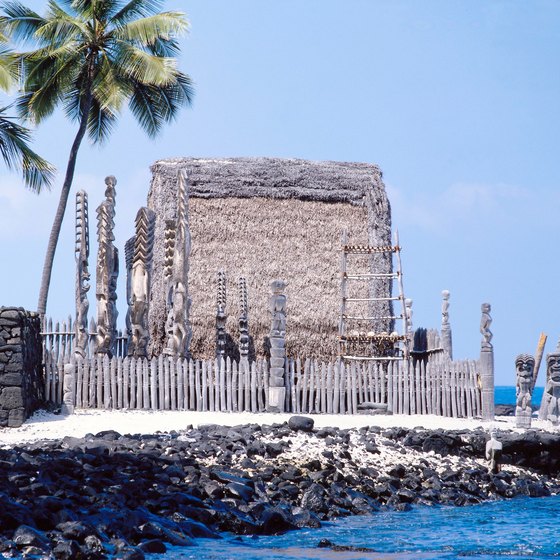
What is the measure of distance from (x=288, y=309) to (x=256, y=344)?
1.31 metres

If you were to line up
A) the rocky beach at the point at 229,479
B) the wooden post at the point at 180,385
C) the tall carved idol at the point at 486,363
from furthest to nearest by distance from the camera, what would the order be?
1. the tall carved idol at the point at 486,363
2. the wooden post at the point at 180,385
3. the rocky beach at the point at 229,479

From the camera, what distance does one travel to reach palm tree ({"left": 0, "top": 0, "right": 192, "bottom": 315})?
26703mm

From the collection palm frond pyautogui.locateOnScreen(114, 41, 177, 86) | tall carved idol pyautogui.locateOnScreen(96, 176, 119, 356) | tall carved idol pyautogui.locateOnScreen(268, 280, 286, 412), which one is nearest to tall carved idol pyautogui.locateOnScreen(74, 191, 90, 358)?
tall carved idol pyautogui.locateOnScreen(96, 176, 119, 356)

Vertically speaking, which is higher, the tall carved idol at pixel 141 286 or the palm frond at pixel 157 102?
the palm frond at pixel 157 102

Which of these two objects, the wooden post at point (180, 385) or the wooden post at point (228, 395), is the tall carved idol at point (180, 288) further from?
the wooden post at point (228, 395)

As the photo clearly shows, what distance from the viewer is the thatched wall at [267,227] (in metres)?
26.8

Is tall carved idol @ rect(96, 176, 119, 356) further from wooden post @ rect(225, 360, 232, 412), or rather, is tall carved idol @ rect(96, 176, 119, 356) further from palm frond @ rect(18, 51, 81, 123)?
palm frond @ rect(18, 51, 81, 123)

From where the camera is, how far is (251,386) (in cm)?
1903

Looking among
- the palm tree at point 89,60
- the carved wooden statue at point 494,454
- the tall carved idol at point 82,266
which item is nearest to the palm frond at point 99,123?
the palm tree at point 89,60

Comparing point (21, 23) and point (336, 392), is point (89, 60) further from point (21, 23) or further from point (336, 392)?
point (336, 392)

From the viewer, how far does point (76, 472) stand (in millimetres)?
11320

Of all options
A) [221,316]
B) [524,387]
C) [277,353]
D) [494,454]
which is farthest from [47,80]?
[494,454]

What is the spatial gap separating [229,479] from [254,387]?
23.9 feet

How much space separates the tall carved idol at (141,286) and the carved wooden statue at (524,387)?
803 centimetres
